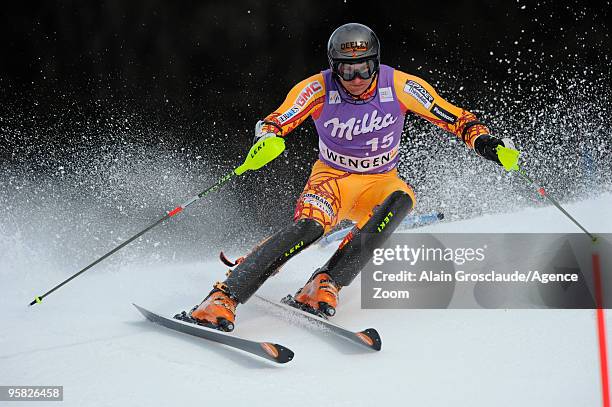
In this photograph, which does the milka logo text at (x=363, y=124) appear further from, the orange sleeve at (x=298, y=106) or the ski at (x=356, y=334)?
the ski at (x=356, y=334)

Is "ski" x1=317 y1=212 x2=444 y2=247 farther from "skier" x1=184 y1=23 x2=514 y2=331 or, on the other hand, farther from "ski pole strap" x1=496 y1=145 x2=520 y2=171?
"ski pole strap" x1=496 y1=145 x2=520 y2=171

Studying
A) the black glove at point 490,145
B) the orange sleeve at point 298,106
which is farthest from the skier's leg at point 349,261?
the orange sleeve at point 298,106

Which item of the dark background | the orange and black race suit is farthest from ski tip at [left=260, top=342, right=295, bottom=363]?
the dark background

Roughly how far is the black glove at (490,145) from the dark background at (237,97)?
6.66 ft

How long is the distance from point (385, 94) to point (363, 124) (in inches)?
6.6

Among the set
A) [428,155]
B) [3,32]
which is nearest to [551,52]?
[428,155]

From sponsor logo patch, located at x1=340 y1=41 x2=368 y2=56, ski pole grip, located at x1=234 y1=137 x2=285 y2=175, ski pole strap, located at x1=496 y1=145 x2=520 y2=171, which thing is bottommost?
ski pole strap, located at x1=496 y1=145 x2=520 y2=171

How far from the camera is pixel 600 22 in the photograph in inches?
208

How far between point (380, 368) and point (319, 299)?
641 mm

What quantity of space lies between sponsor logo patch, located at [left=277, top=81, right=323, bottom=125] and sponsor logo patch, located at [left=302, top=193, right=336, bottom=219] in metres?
0.36

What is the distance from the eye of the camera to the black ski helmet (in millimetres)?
3076

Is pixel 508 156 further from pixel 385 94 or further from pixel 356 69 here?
pixel 356 69

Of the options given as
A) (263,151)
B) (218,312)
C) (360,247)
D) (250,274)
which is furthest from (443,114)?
(218,312)

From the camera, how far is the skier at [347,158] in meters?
2.94
